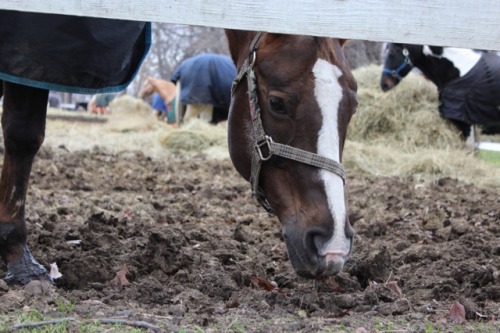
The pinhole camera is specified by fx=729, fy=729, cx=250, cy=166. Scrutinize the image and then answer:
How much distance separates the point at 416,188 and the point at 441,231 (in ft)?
9.12

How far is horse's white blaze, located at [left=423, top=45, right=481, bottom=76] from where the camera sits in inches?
431

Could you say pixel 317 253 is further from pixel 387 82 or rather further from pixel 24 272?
pixel 387 82

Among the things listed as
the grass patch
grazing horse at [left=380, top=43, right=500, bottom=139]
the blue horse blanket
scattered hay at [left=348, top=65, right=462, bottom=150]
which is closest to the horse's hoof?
grazing horse at [left=380, top=43, right=500, bottom=139]

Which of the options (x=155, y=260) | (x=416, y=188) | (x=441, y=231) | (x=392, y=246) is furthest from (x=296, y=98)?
(x=416, y=188)

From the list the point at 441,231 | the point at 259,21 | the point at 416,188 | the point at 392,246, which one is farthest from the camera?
the point at 416,188

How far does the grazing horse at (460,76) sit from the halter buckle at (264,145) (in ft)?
25.8

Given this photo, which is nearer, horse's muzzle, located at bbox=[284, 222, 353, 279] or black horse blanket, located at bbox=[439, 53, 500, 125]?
horse's muzzle, located at bbox=[284, 222, 353, 279]

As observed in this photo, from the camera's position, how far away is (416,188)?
7629 millimetres

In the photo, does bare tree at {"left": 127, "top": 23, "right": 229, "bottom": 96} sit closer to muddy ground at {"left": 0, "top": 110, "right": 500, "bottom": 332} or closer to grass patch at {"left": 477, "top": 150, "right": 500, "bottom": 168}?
grass patch at {"left": 477, "top": 150, "right": 500, "bottom": 168}

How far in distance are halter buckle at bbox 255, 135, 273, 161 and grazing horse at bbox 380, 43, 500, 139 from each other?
7858 millimetres

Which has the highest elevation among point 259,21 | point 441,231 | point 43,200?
point 259,21

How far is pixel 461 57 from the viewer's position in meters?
11.1

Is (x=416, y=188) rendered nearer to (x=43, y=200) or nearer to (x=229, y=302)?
(x=43, y=200)

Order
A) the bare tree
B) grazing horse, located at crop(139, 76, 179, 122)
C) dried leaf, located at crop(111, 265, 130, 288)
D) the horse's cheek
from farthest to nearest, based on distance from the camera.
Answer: the bare tree
grazing horse, located at crop(139, 76, 179, 122)
dried leaf, located at crop(111, 265, 130, 288)
the horse's cheek
